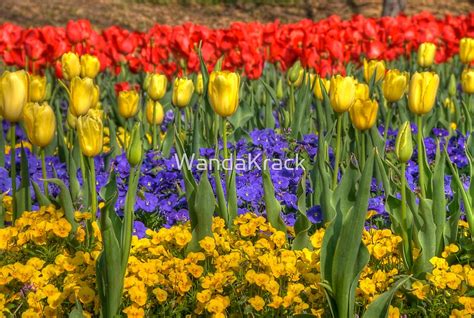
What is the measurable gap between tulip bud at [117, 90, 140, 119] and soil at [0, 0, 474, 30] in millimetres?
11669

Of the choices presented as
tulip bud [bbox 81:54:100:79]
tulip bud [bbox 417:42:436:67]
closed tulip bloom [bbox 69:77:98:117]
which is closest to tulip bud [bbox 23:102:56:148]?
closed tulip bloom [bbox 69:77:98:117]

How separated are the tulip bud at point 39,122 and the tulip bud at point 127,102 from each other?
97 cm

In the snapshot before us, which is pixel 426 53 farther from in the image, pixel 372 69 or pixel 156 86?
pixel 156 86

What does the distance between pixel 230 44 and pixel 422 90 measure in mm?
3126

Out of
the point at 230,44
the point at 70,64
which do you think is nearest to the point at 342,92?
the point at 70,64

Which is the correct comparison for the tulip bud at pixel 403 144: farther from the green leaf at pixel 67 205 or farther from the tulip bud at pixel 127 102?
the tulip bud at pixel 127 102

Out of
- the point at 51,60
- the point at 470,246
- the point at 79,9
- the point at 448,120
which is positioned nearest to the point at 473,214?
the point at 470,246

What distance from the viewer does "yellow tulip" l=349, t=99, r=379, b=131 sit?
9.73 ft

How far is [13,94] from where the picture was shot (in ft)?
9.03

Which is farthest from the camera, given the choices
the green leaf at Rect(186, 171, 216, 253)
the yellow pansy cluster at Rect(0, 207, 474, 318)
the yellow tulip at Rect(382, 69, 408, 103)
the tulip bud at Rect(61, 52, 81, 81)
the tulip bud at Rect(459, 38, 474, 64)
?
the tulip bud at Rect(459, 38, 474, 64)

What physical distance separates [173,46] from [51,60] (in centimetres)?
89

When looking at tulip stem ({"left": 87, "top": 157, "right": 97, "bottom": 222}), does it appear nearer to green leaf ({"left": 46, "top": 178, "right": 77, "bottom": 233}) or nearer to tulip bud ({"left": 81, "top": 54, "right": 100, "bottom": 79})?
green leaf ({"left": 46, "top": 178, "right": 77, "bottom": 233})

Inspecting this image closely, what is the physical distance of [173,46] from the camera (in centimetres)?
553

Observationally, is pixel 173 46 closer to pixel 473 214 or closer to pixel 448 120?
pixel 448 120
